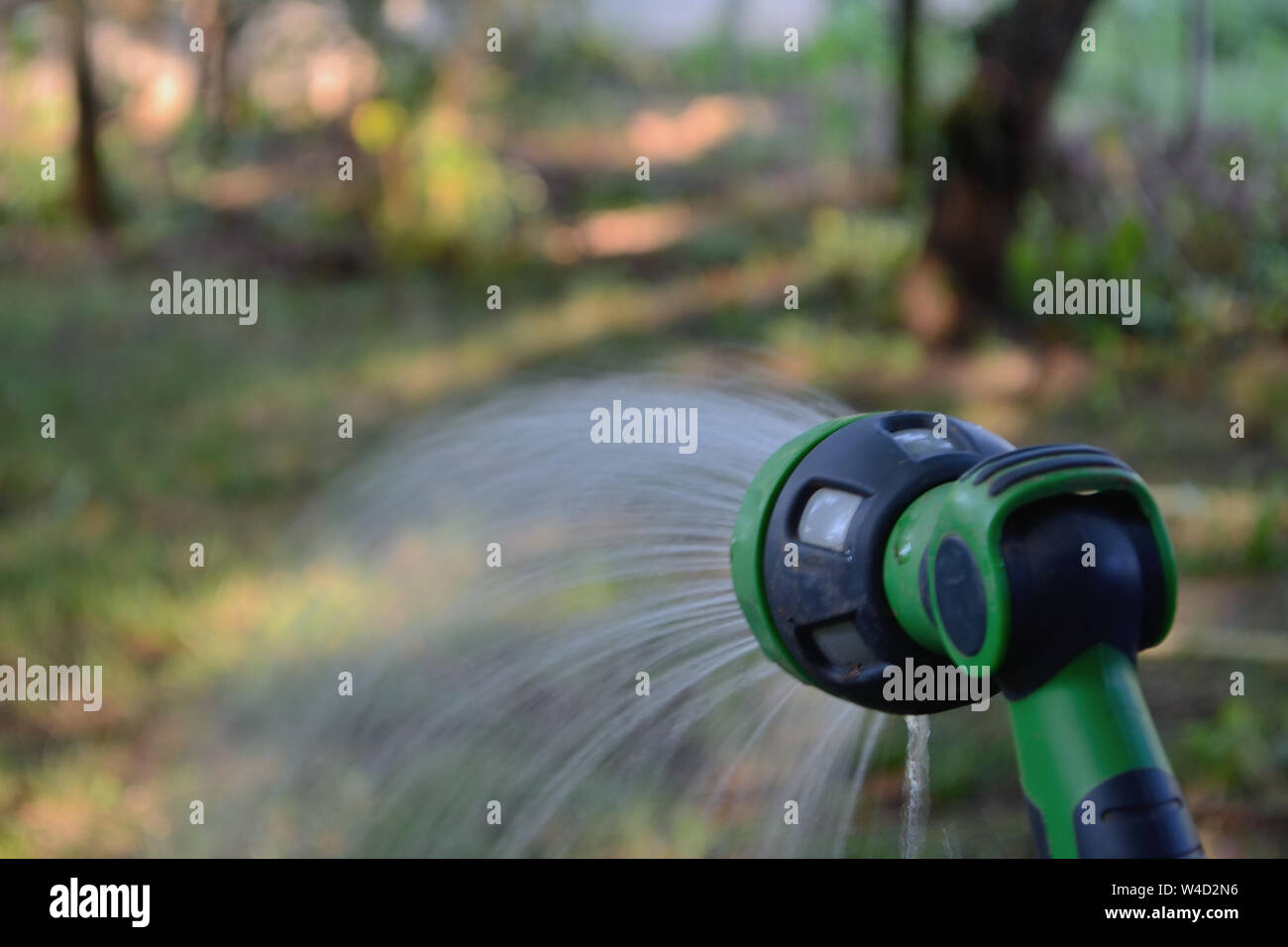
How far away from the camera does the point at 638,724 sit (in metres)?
2.19

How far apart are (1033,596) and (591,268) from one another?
590cm

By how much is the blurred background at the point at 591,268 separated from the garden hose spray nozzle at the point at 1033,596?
1.58 metres

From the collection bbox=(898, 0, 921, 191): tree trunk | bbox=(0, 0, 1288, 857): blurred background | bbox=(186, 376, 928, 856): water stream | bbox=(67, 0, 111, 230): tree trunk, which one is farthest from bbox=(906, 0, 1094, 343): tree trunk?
bbox=(67, 0, 111, 230): tree trunk

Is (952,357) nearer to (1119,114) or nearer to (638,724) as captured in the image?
(1119,114)

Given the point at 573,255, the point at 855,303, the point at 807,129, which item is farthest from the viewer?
the point at 807,129

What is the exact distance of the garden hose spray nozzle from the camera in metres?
0.92

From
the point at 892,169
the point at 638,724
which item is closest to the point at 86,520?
the point at 638,724

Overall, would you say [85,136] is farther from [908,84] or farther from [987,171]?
[987,171]

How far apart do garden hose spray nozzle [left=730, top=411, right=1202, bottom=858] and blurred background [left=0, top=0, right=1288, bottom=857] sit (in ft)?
5.18

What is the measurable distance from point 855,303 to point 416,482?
A: 9.09 ft

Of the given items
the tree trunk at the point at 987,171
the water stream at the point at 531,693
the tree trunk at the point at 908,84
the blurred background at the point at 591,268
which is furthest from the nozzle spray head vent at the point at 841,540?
the tree trunk at the point at 908,84

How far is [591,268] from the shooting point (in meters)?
6.70

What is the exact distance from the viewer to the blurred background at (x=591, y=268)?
128 inches

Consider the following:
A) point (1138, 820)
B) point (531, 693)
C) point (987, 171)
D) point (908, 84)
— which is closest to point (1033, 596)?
point (1138, 820)
